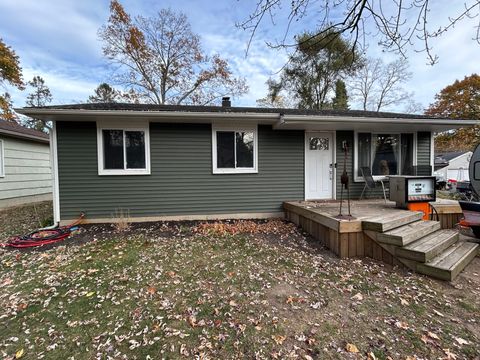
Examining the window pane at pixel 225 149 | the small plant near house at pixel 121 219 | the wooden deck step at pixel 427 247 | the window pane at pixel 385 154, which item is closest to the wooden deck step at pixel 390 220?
the wooden deck step at pixel 427 247

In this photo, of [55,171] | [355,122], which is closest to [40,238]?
[55,171]

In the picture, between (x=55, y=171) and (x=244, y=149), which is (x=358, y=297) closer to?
(x=244, y=149)

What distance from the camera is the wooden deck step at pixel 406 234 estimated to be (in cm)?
336

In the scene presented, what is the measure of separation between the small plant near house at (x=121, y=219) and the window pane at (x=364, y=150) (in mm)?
6299

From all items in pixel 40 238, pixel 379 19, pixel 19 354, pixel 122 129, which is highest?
pixel 379 19

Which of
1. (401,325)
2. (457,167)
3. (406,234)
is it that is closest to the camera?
(401,325)

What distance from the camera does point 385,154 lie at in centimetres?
662

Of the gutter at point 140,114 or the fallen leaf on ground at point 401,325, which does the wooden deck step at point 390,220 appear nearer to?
the fallen leaf on ground at point 401,325

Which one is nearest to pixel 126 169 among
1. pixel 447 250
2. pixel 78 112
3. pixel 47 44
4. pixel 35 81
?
pixel 78 112

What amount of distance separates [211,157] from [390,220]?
4114 millimetres

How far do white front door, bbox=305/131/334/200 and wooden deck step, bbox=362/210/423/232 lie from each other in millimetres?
2261

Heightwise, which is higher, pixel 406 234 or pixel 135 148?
pixel 135 148

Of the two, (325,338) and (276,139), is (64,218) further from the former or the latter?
(325,338)

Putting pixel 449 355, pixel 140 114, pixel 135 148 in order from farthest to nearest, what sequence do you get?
pixel 135 148 → pixel 140 114 → pixel 449 355
